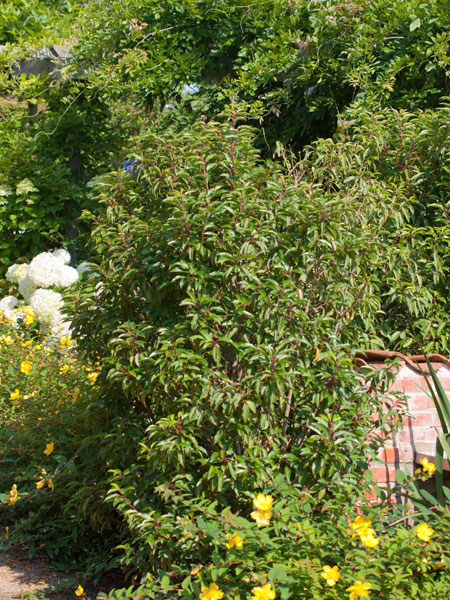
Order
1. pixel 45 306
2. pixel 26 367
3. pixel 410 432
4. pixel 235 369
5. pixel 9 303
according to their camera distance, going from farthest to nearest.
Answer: pixel 9 303 → pixel 45 306 → pixel 26 367 → pixel 410 432 → pixel 235 369

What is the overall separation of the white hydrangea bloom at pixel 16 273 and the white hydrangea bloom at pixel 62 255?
0.36 meters

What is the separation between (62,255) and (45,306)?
1041 mm

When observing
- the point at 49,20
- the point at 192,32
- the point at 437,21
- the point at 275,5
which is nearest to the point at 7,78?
the point at 49,20

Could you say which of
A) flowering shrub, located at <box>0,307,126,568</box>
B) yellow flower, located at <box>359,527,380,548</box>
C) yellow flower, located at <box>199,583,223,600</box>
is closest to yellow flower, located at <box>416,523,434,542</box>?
yellow flower, located at <box>359,527,380,548</box>

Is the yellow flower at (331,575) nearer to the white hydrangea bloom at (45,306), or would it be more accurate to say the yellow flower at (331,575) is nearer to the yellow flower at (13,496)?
the yellow flower at (13,496)

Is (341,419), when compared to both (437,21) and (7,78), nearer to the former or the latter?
(437,21)

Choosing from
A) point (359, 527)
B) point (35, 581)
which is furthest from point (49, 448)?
point (359, 527)

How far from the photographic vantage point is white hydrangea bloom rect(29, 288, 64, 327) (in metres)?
6.34

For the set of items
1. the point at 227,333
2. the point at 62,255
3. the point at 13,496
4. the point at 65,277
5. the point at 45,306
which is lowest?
the point at 13,496

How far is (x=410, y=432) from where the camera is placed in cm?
302

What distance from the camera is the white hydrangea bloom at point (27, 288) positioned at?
6848 millimetres

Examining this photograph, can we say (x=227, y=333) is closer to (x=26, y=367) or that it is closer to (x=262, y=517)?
(x=262, y=517)

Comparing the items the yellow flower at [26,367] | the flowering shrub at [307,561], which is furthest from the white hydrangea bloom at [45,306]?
the flowering shrub at [307,561]

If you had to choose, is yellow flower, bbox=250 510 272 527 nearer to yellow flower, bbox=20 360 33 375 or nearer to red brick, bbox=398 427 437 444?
red brick, bbox=398 427 437 444
